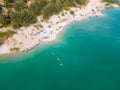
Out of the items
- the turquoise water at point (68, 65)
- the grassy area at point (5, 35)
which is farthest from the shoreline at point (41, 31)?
the turquoise water at point (68, 65)

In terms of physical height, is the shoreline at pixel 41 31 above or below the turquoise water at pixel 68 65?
above

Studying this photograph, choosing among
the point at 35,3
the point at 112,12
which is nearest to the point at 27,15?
the point at 35,3

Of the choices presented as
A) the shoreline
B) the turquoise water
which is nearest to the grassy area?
the shoreline

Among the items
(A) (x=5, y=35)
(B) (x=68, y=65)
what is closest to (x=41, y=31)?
(A) (x=5, y=35)

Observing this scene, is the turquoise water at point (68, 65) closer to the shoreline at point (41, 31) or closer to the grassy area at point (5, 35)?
the shoreline at point (41, 31)

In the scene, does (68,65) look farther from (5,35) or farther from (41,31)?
(5,35)

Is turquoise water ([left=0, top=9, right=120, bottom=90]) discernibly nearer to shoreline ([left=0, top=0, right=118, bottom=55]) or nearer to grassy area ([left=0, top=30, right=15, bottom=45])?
shoreline ([left=0, top=0, right=118, bottom=55])

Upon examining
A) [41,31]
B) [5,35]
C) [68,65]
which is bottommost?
[68,65]
